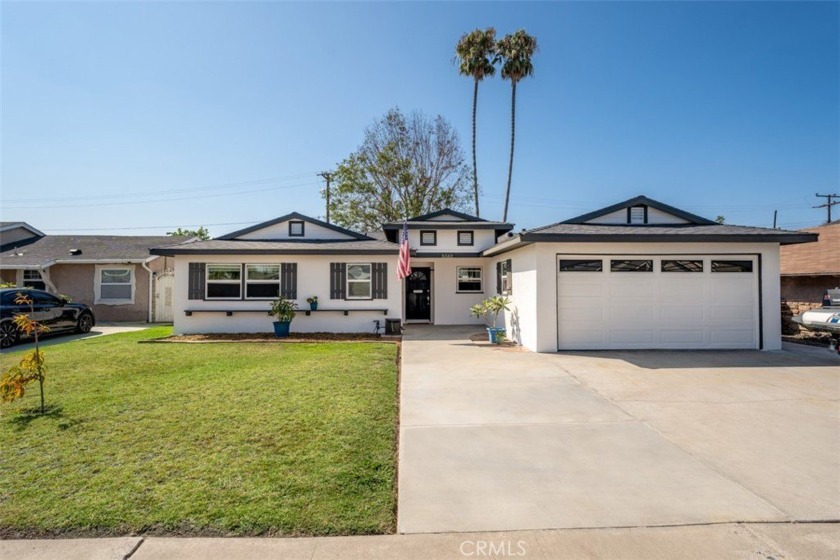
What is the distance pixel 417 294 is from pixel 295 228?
201 inches

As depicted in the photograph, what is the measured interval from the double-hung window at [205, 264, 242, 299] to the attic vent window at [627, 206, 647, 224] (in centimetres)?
1169

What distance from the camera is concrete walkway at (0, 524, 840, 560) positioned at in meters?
2.54

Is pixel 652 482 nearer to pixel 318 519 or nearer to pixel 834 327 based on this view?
pixel 318 519

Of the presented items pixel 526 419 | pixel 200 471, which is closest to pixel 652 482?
pixel 526 419

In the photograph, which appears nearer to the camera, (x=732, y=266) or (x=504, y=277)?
(x=732, y=266)

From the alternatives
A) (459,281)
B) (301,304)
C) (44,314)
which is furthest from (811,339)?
(44,314)

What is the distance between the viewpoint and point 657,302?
9.86 m

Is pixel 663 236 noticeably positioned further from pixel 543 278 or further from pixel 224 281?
pixel 224 281

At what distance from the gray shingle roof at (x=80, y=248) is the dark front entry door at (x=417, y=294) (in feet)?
30.5

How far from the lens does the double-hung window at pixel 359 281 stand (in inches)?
509

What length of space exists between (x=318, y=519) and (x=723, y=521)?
2.89m

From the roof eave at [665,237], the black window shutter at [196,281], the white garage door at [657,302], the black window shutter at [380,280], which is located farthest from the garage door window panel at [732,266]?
the black window shutter at [196,281]

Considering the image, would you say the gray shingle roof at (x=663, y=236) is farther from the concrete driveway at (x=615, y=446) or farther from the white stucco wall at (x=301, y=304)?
the white stucco wall at (x=301, y=304)

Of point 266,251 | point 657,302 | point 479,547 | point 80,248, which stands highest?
point 80,248
